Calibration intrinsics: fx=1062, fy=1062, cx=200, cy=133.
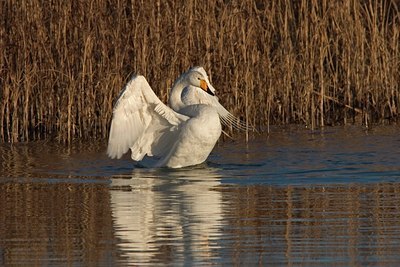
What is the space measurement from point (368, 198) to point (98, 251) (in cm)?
251

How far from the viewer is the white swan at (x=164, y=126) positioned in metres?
9.50

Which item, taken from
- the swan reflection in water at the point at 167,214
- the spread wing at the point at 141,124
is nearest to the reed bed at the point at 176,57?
the spread wing at the point at 141,124

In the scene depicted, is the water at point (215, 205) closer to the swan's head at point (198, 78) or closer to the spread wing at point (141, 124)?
the spread wing at point (141, 124)

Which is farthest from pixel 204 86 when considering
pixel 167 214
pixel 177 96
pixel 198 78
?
pixel 167 214

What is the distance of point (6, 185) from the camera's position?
862cm

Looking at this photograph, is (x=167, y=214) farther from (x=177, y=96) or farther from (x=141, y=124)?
(x=177, y=96)

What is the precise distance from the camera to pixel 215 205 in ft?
23.2

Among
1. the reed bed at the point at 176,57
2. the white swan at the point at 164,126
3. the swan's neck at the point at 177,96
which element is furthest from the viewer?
the reed bed at the point at 176,57

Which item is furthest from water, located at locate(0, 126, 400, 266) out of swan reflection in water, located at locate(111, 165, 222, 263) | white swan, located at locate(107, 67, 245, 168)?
white swan, located at locate(107, 67, 245, 168)

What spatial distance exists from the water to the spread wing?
0.26m

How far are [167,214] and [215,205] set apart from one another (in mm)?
453

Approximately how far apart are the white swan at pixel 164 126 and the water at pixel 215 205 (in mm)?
217

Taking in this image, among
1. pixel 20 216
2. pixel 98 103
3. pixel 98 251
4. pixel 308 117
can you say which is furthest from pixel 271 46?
pixel 98 251

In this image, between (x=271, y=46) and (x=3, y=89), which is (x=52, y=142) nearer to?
(x=3, y=89)
